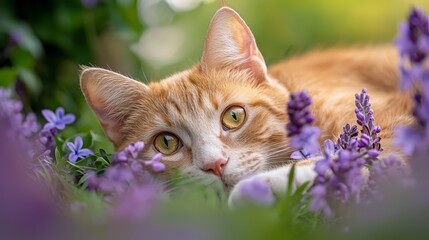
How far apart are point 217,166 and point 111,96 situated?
486mm

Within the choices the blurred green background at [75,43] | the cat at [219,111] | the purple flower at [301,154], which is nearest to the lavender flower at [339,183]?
the purple flower at [301,154]

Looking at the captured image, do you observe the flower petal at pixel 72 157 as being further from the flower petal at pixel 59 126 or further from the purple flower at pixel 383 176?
the purple flower at pixel 383 176

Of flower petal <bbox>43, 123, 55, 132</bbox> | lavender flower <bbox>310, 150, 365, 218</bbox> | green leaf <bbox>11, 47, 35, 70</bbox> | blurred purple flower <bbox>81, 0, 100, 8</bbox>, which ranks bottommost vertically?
lavender flower <bbox>310, 150, 365, 218</bbox>

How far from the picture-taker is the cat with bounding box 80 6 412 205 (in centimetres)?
158

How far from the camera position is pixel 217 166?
151 cm

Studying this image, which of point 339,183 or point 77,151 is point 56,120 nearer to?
point 77,151

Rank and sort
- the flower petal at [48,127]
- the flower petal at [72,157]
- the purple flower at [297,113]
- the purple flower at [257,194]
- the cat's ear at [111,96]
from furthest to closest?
the cat's ear at [111,96]
the flower petal at [48,127]
the flower petal at [72,157]
the purple flower at [297,113]
the purple flower at [257,194]

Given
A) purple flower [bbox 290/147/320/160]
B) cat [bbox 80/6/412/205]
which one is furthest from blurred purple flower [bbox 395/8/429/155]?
cat [bbox 80/6/412/205]

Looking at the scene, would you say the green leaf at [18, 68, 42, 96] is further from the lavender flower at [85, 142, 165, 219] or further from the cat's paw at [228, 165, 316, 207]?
the cat's paw at [228, 165, 316, 207]

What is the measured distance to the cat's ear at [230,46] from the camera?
1.79 metres

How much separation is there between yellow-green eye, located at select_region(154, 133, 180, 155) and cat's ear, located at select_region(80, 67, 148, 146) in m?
0.18

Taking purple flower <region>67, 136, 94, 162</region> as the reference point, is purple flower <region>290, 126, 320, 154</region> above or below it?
below

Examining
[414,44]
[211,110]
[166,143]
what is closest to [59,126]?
[166,143]

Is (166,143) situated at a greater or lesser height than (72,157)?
greater
